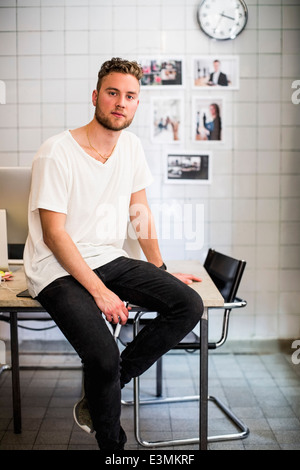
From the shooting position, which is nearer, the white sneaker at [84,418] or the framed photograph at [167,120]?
the white sneaker at [84,418]

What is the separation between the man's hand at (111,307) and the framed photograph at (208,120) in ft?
5.35

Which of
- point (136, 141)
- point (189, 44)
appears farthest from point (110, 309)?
point (189, 44)

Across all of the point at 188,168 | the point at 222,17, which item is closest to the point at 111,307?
the point at 188,168

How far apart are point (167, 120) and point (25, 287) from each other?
5.15 feet

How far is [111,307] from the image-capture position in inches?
60.9

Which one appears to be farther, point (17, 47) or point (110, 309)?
point (17, 47)

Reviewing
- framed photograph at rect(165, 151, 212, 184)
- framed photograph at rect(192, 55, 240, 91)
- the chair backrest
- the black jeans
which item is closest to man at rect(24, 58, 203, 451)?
the black jeans

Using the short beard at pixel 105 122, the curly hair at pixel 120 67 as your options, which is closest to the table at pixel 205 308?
the short beard at pixel 105 122

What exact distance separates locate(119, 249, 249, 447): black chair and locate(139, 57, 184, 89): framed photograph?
1.15 metres

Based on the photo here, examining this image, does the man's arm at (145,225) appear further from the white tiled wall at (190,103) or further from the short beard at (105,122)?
the white tiled wall at (190,103)

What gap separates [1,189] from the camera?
78.8 inches

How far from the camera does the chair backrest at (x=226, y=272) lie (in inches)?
77.1
